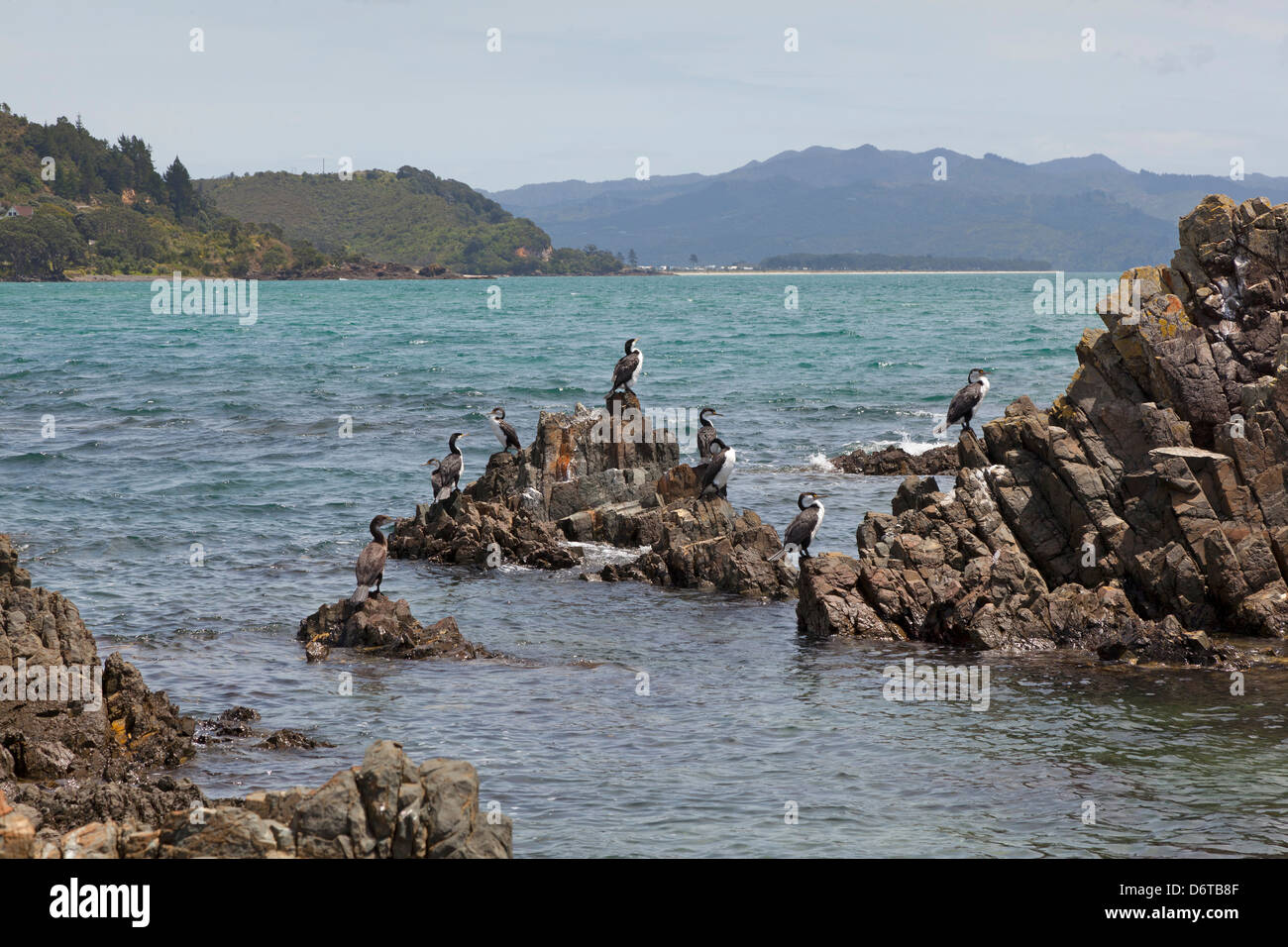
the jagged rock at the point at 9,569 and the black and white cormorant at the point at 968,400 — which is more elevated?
the black and white cormorant at the point at 968,400

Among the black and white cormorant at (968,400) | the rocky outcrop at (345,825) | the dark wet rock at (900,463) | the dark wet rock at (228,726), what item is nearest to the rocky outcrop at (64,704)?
the dark wet rock at (228,726)

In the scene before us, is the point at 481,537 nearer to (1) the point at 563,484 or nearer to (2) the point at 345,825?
(1) the point at 563,484

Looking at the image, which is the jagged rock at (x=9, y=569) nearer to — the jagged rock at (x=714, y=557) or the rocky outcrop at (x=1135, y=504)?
the rocky outcrop at (x=1135, y=504)

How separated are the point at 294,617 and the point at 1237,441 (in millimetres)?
14959

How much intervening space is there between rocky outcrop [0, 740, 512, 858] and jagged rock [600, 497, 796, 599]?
13.2m

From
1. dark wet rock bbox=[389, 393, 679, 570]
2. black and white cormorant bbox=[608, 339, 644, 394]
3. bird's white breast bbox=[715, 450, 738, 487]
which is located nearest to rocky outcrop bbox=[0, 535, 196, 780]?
dark wet rock bbox=[389, 393, 679, 570]

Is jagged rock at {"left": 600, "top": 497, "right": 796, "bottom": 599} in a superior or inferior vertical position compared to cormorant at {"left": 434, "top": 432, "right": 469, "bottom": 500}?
inferior

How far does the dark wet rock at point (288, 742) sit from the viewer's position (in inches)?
517

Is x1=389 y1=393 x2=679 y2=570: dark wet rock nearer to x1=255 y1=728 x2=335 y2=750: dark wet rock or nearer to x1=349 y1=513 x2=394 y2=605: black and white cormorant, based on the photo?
x1=349 y1=513 x2=394 y2=605: black and white cormorant

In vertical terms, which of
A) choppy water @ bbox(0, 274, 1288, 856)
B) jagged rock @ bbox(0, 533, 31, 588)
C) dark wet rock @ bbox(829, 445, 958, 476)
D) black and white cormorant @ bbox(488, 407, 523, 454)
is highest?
black and white cormorant @ bbox(488, 407, 523, 454)

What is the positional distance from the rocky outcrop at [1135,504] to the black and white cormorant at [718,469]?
3580 millimetres

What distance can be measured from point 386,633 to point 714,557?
689 cm

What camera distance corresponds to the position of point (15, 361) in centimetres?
6347

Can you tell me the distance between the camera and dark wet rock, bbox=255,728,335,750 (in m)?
13.1
